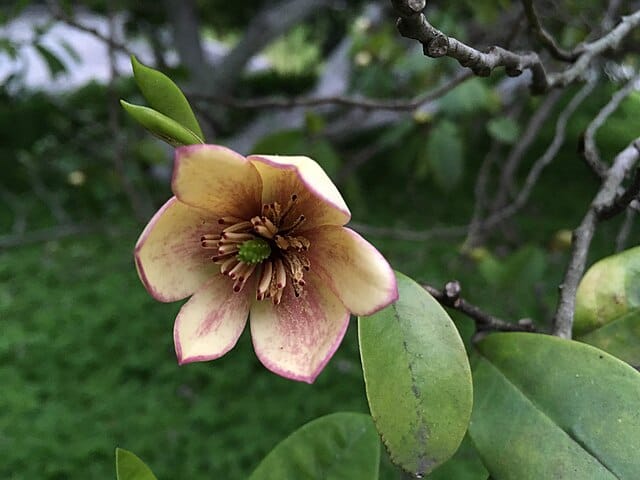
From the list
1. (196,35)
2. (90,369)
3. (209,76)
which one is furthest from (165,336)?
(196,35)

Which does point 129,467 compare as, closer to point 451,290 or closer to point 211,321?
point 211,321

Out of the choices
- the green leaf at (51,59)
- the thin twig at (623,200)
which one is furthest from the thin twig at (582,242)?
the green leaf at (51,59)

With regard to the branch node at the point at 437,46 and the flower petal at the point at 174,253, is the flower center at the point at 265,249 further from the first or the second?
the branch node at the point at 437,46

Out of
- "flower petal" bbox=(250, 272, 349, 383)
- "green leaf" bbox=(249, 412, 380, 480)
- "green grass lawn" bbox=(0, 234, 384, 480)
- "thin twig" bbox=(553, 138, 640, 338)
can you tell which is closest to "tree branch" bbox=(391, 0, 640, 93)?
"thin twig" bbox=(553, 138, 640, 338)

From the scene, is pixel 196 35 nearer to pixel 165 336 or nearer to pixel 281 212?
pixel 165 336

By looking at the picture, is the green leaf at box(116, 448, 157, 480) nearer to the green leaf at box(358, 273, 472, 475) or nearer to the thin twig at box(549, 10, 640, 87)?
the green leaf at box(358, 273, 472, 475)

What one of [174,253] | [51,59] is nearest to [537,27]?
[174,253]
